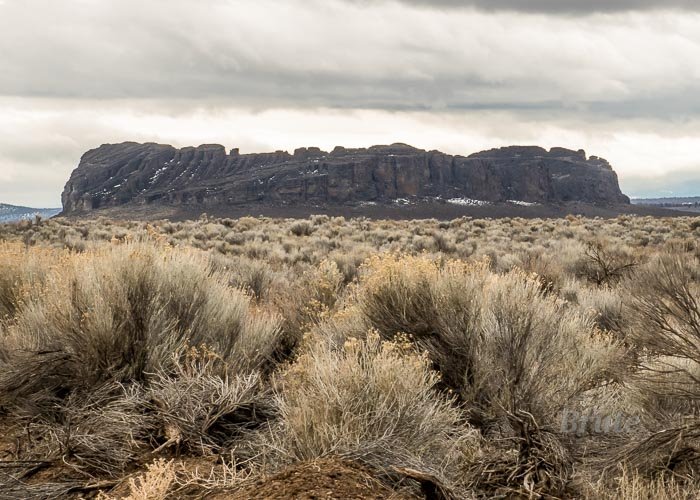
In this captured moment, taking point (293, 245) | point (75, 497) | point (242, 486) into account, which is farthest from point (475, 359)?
point (293, 245)

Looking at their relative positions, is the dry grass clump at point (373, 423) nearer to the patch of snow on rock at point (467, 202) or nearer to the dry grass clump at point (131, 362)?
the dry grass clump at point (131, 362)

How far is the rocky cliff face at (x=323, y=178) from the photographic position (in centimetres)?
10575

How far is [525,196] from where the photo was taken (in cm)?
12762

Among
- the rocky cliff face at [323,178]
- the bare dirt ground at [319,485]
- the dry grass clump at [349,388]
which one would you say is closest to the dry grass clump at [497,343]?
the dry grass clump at [349,388]

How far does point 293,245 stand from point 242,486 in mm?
17907

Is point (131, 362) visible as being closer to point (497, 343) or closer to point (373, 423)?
point (373, 423)

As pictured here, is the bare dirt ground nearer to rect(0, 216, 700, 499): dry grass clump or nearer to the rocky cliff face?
rect(0, 216, 700, 499): dry grass clump

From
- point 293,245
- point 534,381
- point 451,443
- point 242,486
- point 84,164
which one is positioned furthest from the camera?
point 84,164

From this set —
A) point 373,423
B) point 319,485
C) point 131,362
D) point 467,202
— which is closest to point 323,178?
point 467,202

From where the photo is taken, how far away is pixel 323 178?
112250 mm

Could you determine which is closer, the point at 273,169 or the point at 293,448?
the point at 293,448

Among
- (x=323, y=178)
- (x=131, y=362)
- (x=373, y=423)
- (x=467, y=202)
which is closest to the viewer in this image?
(x=373, y=423)

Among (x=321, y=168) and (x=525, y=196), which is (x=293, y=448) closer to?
(x=321, y=168)

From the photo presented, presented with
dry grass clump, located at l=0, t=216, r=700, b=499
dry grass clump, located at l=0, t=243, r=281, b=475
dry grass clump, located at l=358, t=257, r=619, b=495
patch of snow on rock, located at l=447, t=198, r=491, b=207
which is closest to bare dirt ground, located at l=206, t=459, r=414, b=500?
dry grass clump, located at l=0, t=216, r=700, b=499
